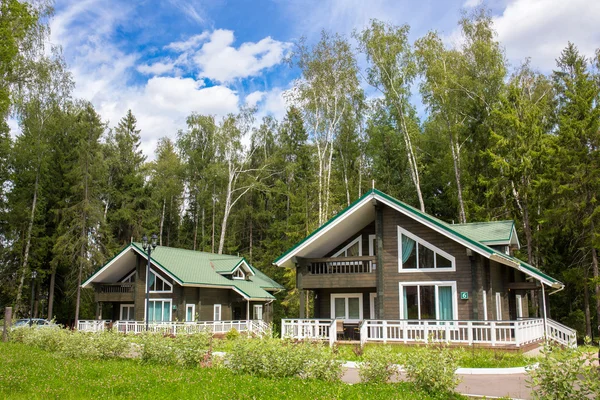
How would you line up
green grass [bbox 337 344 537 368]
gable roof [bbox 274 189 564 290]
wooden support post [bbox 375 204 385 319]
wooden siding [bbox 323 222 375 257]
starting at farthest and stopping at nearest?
wooden siding [bbox 323 222 375 257], wooden support post [bbox 375 204 385 319], gable roof [bbox 274 189 564 290], green grass [bbox 337 344 537 368]

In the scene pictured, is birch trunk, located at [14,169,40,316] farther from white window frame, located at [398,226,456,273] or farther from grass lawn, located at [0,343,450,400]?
white window frame, located at [398,226,456,273]

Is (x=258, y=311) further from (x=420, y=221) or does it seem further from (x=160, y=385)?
(x=160, y=385)

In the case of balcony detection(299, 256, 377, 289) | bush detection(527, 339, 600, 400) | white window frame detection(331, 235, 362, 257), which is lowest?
bush detection(527, 339, 600, 400)

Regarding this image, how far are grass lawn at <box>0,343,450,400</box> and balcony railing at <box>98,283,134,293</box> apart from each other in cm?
1720

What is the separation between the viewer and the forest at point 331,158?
88.3 feet

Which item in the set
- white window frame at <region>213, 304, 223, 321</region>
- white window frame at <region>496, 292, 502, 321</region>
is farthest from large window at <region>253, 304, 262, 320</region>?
white window frame at <region>496, 292, 502, 321</region>

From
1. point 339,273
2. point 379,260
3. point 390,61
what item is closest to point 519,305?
point 379,260

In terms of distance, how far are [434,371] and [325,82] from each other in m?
27.6

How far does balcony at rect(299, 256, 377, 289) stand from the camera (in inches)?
792

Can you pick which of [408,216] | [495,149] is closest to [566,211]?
[495,149]

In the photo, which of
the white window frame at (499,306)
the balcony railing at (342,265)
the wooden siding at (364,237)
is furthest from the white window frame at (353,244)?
the white window frame at (499,306)

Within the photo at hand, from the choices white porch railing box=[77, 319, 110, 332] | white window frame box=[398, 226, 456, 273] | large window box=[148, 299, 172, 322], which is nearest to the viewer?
white window frame box=[398, 226, 456, 273]

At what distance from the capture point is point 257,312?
34688 millimetres

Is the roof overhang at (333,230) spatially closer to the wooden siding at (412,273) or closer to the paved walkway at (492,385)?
the wooden siding at (412,273)
